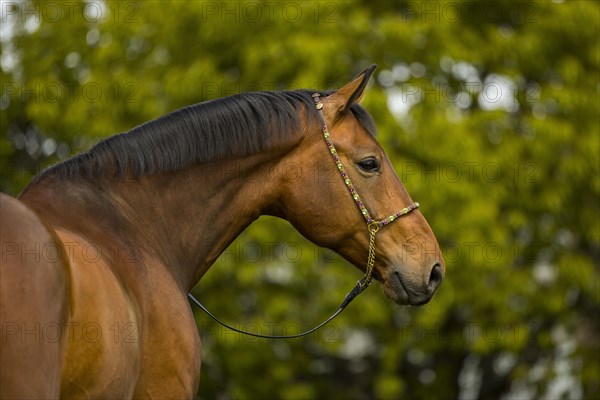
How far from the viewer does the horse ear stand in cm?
498

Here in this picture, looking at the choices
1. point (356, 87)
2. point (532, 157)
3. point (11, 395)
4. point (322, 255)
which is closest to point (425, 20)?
point (532, 157)

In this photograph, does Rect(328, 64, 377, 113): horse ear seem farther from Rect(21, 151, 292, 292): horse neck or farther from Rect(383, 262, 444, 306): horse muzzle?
Rect(383, 262, 444, 306): horse muzzle

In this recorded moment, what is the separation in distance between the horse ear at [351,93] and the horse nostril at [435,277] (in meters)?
0.88

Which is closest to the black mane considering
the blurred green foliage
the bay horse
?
the bay horse

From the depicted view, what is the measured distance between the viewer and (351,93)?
499 cm

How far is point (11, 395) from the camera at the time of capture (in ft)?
11.2

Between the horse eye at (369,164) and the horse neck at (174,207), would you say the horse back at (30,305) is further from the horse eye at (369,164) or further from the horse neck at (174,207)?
the horse eye at (369,164)

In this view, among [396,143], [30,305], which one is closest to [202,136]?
[30,305]

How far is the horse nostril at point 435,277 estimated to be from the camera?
497cm

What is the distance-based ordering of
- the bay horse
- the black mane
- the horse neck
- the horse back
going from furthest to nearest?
the black mane < the horse neck < the bay horse < the horse back

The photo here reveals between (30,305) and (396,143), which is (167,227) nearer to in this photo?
(30,305)

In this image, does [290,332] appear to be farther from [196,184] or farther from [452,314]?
[196,184]

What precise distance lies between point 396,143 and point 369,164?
9.48 meters

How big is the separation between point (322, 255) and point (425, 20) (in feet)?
12.3
